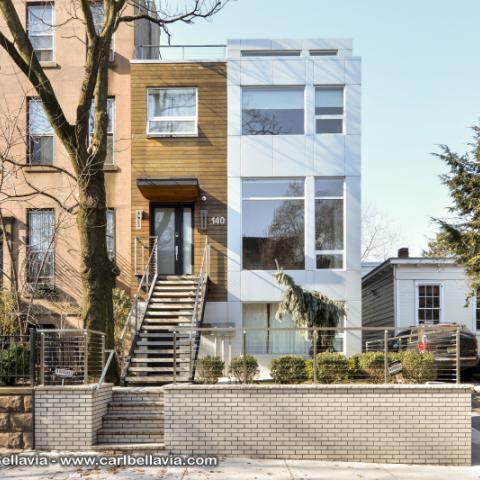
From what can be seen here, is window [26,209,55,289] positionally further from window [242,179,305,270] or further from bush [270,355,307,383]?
bush [270,355,307,383]

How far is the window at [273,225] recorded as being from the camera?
15.9 meters

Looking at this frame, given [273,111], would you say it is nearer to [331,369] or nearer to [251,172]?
[251,172]

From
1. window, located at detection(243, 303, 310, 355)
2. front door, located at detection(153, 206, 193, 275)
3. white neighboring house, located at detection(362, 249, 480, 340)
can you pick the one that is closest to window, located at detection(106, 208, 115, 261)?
front door, located at detection(153, 206, 193, 275)

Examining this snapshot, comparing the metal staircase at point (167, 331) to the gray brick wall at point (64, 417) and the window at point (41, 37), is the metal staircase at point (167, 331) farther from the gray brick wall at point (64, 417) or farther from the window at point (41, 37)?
the window at point (41, 37)

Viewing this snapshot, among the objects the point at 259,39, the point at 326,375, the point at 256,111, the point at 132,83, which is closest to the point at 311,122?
the point at 256,111

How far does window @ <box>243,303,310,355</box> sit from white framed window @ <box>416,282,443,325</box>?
6.02 m

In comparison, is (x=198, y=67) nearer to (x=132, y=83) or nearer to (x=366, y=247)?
(x=132, y=83)

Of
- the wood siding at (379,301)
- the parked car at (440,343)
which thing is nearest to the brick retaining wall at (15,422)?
the parked car at (440,343)

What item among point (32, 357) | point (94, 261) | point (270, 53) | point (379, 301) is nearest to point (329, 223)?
point (270, 53)

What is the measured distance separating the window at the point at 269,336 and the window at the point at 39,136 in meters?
6.92

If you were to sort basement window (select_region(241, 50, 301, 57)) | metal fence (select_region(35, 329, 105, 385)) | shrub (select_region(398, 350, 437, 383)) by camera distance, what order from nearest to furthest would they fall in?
1. metal fence (select_region(35, 329, 105, 385))
2. shrub (select_region(398, 350, 437, 383))
3. basement window (select_region(241, 50, 301, 57))

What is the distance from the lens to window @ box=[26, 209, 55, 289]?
15641mm

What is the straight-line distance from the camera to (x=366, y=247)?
137ft

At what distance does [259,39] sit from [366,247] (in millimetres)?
27457
